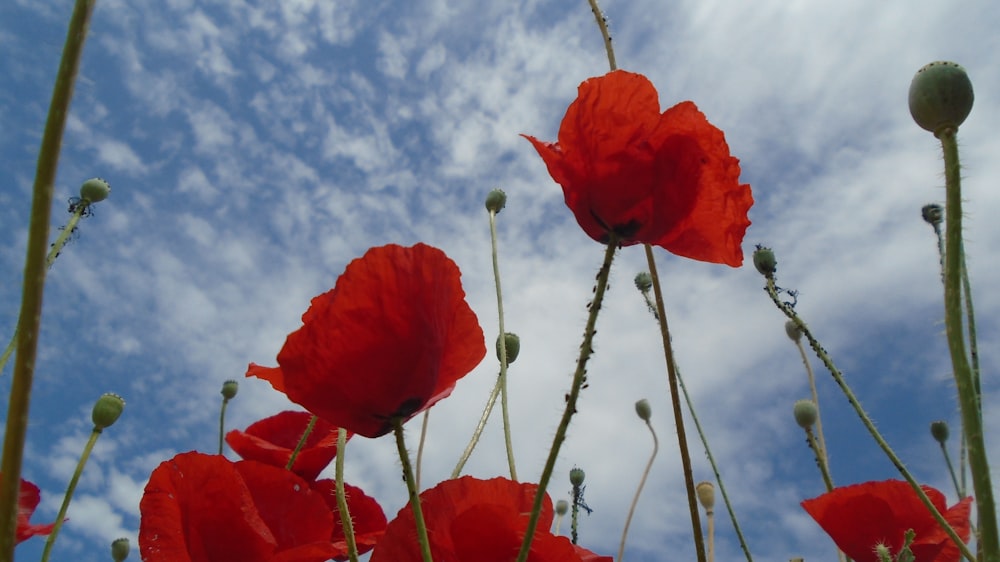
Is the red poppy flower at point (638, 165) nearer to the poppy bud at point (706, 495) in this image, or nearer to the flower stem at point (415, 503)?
the flower stem at point (415, 503)

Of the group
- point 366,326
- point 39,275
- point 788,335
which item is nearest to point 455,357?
point 366,326

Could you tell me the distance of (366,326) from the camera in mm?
799

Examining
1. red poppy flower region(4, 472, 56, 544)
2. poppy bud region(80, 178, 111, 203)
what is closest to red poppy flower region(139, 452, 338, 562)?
red poppy flower region(4, 472, 56, 544)

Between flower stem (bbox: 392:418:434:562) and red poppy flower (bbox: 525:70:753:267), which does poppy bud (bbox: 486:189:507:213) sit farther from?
flower stem (bbox: 392:418:434:562)

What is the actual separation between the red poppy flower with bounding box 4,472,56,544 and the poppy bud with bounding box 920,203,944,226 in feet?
6.68

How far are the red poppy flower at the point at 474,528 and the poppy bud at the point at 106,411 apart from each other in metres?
0.91

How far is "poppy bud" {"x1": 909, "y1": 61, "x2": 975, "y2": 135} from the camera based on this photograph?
673 mm

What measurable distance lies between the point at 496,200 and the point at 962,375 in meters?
1.51

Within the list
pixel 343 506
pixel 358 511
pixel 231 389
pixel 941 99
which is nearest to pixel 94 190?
pixel 231 389

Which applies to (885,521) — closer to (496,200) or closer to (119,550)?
(496,200)

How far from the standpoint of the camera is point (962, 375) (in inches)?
21.8

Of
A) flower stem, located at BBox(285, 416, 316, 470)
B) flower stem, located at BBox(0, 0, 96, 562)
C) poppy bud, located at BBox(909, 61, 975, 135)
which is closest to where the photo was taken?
flower stem, located at BBox(0, 0, 96, 562)

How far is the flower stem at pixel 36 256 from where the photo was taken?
410 mm

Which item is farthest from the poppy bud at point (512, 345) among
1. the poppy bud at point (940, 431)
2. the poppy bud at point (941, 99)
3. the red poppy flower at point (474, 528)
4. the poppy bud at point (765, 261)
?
the poppy bud at point (940, 431)
